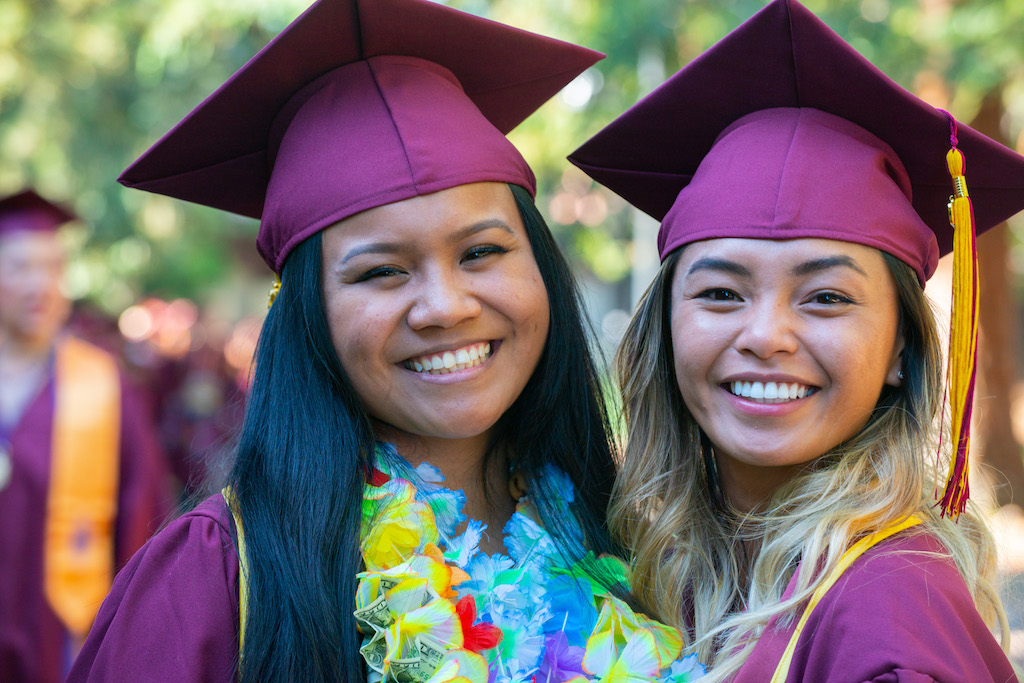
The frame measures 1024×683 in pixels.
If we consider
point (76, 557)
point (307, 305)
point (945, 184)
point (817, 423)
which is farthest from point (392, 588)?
point (76, 557)

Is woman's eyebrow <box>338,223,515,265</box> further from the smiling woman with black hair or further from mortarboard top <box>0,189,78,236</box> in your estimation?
mortarboard top <box>0,189,78,236</box>

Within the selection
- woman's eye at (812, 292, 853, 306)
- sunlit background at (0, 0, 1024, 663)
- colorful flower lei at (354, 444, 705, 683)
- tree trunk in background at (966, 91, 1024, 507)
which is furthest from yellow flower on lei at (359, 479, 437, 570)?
tree trunk in background at (966, 91, 1024, 507)

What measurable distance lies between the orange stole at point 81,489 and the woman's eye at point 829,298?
11.7 feet

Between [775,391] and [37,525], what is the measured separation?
3.54 metres

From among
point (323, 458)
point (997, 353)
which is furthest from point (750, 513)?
point (997, 353)

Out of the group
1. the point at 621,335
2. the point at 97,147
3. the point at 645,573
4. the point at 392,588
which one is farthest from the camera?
the point at 97,147

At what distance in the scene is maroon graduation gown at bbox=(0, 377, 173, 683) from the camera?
415 centimetres

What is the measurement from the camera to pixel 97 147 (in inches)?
419

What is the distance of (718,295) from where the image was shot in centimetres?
216

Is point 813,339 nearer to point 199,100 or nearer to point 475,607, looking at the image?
point 475,607

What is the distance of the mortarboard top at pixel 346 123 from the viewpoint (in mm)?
2107

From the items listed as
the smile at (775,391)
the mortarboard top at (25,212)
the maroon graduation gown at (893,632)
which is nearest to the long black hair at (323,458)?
the smile at (775,391)

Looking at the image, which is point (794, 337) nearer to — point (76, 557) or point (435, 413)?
point (435, 413)

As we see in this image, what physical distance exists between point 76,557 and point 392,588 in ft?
9.83
